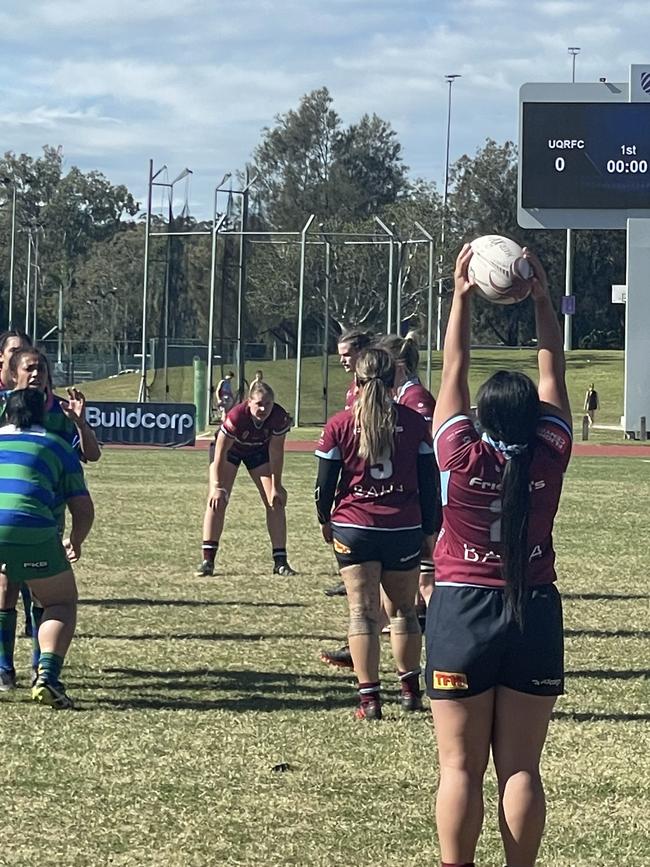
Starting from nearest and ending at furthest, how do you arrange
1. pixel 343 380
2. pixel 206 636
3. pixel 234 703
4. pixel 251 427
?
pixel 234 703
pixel 206 636
pixel 251 427
pixel 343 380

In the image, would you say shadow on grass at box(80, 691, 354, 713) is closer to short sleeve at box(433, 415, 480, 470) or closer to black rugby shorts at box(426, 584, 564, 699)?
black rugby shorts at box(426, 584, 564, 699)

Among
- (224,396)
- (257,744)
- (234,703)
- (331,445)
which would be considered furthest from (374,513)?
(224,396)

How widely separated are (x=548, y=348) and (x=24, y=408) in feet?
11.6

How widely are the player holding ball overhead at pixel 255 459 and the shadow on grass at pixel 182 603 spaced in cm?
145

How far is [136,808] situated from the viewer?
6.50 metres

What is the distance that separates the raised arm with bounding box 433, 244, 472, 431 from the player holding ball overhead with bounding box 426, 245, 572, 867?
10 cm

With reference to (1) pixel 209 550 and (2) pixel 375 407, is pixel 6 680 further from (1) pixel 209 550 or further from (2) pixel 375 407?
(1) pixel 209 550

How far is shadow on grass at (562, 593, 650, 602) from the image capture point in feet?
42.2

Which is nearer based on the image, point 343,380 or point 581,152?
point 581,152

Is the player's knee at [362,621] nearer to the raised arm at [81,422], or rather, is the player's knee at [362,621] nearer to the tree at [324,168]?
the raised arm at [81,422]

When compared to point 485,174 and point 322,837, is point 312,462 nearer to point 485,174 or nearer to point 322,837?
point 322,837

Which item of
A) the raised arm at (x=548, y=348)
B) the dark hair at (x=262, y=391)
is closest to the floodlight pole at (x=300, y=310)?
the dark hair at (x=262, y=391)

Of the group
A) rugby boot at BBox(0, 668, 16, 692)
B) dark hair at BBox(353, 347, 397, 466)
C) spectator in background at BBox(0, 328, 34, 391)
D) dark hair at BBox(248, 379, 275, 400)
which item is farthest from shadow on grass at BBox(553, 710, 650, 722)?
dark hair at BBox(248, 379, 275, 400)

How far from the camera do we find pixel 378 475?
8031 mm
